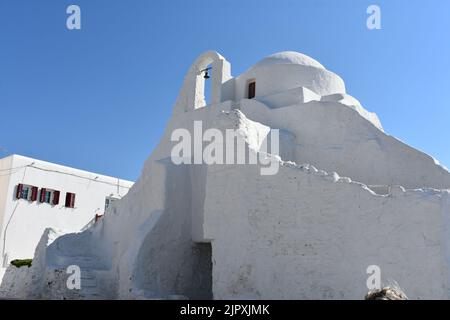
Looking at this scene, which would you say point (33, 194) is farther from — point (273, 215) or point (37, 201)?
point (273, 215)

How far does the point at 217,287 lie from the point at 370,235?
371cm

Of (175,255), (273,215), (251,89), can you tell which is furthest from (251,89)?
(273,215)

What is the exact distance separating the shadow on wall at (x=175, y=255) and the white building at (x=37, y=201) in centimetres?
766

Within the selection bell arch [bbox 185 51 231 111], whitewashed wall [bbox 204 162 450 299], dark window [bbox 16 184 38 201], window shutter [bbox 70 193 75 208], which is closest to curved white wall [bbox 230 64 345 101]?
bell arch [bbox 185 51 231 111]

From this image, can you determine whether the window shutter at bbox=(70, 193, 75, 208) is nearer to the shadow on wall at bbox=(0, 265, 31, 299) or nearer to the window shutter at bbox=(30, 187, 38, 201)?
the window shutter at bbox=(30, 187, 38, 201)

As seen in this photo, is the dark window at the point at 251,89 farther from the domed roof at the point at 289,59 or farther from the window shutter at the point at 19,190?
the window shutter at the point at 19,190

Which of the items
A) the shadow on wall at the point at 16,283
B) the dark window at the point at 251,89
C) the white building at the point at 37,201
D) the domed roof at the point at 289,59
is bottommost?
the shadow on wall at the point at 16,283

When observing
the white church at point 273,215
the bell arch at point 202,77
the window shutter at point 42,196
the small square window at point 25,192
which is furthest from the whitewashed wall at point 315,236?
the window shutter at point 42,196

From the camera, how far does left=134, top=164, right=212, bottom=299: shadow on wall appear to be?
41.0 ft

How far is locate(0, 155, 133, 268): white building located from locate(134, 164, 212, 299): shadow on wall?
301 inches

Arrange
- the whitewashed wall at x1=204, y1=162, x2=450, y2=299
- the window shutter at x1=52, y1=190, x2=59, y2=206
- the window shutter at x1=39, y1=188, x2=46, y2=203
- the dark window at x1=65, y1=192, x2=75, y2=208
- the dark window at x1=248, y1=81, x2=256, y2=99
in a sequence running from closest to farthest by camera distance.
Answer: the whitewashed wall at x1=204, y1=162, x2=450, y2=299, the dark window at x1=248, y1=81, x2=256, y2=99, the window shutter at x1=39, y1=188, x2=46, y2=203, the window shutter at x1=52, y1=190, x2=59, y2=206, the dark window at x1=65, y1=192, x2=75, y2=208

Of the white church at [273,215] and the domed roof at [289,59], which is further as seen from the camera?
the domed roof at [289,59]

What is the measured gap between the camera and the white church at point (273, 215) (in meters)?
8.41

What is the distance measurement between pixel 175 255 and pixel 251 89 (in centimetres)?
783
